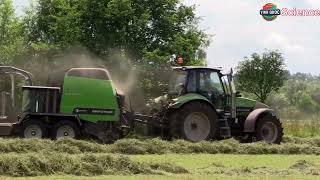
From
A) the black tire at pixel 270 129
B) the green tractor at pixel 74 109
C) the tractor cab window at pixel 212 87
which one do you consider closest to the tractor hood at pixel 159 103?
the tractor cab window at pixel 212 87

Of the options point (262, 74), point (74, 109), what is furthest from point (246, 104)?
point (262, 74)

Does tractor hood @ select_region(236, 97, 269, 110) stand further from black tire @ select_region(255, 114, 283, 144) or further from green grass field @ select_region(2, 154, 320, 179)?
green grass field @ select_region(2, 154, 320, 179)

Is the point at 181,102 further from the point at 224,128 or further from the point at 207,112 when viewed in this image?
the point at 224,128

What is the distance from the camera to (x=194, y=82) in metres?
19.2

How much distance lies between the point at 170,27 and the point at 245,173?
1559 cm

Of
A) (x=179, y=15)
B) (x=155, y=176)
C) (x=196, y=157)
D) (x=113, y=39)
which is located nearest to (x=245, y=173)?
(x=155, y=176)

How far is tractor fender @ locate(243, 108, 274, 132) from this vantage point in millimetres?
19281

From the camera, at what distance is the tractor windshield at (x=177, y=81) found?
1926 centimetres

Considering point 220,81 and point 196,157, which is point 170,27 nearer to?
point 220,81

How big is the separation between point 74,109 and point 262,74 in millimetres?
26286

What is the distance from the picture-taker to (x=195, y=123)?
18.9 m

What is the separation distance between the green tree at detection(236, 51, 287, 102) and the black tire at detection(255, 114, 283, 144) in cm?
2214

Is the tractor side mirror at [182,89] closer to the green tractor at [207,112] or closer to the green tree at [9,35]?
the green tractor at [207,112]

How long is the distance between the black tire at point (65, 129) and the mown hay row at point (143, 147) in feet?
6.51
